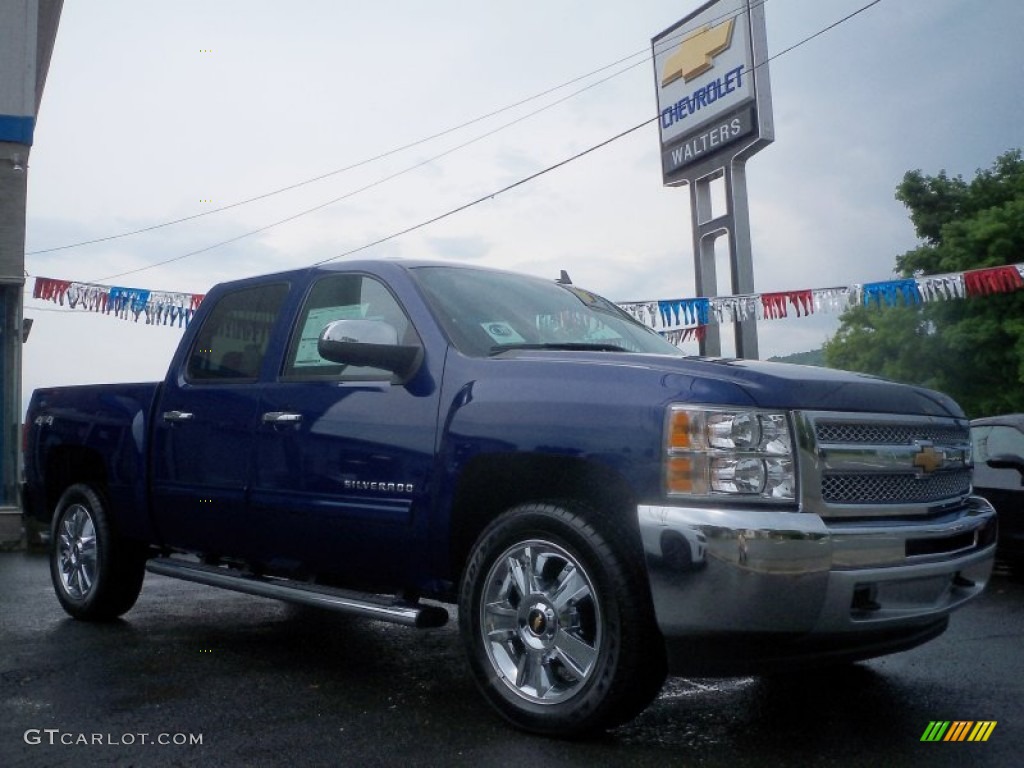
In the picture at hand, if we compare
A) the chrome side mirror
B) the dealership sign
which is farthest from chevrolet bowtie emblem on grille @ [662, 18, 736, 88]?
the chrome side mirror

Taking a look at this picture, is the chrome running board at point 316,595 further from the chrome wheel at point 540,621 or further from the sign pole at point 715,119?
the sign pole at point 715,119

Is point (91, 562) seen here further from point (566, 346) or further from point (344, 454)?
point (566, 346)

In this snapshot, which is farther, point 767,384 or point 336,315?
point 336,315

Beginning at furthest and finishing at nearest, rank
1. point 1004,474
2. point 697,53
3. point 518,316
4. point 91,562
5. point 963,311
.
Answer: point 963,311 → point 697,53 → point 1004,474 → point 91,562 → point 518,316

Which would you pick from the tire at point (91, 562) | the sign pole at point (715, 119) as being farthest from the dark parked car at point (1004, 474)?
the sign pole at point (715, 119)

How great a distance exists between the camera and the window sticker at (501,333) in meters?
4.45

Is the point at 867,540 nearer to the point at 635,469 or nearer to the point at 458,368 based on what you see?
the point at 635,469

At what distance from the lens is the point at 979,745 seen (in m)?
3.57

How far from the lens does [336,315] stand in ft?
16.3

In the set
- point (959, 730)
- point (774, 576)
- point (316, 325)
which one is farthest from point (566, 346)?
point (959, 730)

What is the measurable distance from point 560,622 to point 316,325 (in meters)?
2.02

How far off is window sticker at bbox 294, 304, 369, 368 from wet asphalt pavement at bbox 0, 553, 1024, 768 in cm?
138

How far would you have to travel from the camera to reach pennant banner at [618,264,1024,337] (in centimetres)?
1512

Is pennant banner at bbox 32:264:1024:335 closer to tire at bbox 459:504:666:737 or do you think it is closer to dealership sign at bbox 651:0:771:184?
dealership sign at bbox 651:0:771:184
